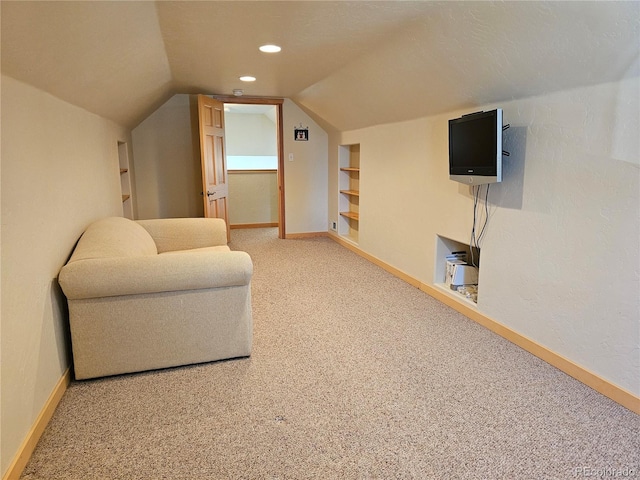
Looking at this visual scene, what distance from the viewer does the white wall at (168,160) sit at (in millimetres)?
5625

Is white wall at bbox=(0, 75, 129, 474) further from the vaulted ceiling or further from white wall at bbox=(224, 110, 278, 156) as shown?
white wall at bbox=(224, 110, 278, 156)

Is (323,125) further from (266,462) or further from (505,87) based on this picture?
(266,462)

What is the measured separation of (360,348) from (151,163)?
422cm

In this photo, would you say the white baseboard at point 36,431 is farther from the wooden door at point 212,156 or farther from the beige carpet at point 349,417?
the wooden door at point 212,156

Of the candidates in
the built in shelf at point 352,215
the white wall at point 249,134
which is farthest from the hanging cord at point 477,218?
the white wall at point 249,134

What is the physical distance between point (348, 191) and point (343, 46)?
2962 millimetres

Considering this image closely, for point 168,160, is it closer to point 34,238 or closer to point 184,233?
point 184,233

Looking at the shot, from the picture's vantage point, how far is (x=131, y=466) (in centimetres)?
176

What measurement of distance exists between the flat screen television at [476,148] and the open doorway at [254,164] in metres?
3.48

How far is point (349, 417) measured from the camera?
81.7 inches

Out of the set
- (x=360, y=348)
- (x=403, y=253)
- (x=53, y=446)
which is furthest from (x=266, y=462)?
(x=403, y=253)

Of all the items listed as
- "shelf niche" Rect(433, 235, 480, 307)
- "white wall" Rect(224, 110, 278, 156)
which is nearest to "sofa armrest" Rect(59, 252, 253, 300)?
"shelf niche" Rect(433, 235, 480, 307)

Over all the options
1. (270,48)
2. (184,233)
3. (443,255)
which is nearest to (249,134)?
(184,233)

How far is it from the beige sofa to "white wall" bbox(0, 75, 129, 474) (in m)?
0.11
